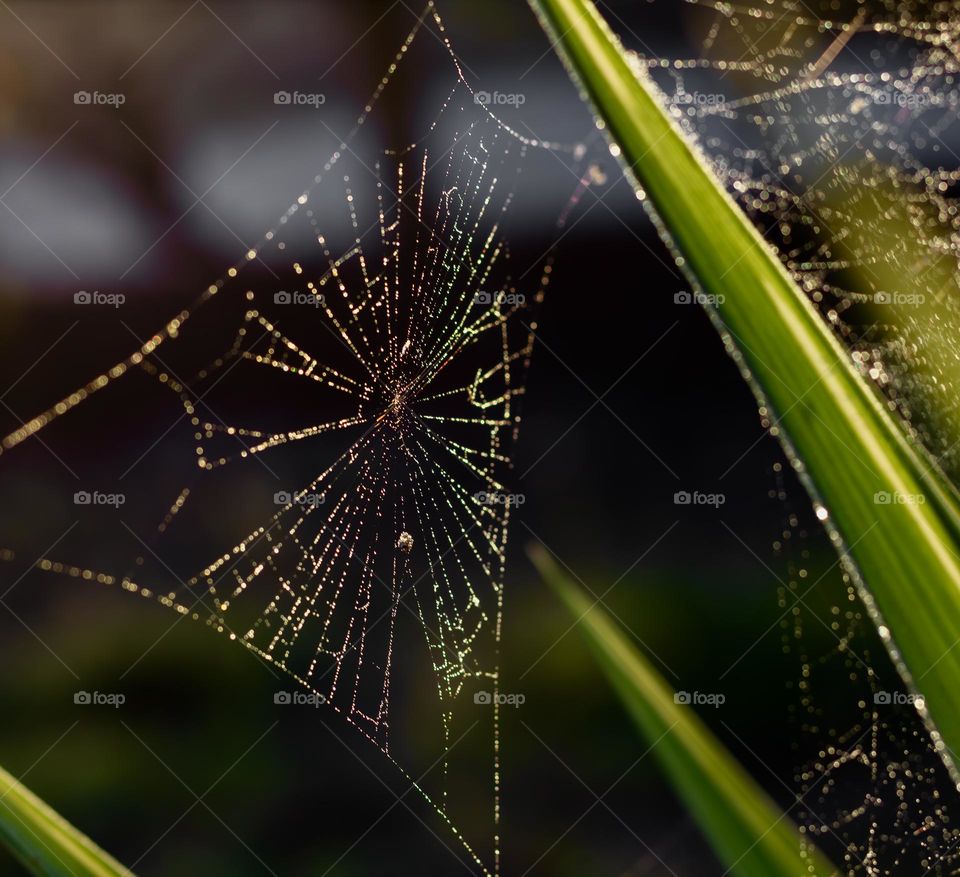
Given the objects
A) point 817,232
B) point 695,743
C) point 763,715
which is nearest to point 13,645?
point 763,715

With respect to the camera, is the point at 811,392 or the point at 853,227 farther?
the point at 853,227

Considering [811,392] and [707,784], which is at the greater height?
[811,392]

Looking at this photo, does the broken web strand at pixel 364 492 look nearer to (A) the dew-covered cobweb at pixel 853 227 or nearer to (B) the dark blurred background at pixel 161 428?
(B) the dark blurred background at pixel 161 428

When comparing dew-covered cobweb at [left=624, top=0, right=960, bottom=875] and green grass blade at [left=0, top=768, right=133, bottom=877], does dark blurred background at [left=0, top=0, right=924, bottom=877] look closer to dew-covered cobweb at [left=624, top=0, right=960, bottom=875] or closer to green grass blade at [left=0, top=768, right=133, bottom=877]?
dew-covered cobweb at [left=624, top=0, right=960, bottom=875]

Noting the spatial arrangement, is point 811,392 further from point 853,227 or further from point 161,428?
point 161,428

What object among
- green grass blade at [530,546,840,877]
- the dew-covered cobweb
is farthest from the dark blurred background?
green grass blade at [530,546,840,877]

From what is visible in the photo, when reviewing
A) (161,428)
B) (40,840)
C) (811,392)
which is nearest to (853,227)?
(811,392)

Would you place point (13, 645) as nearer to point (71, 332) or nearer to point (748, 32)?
point (71, 332)
